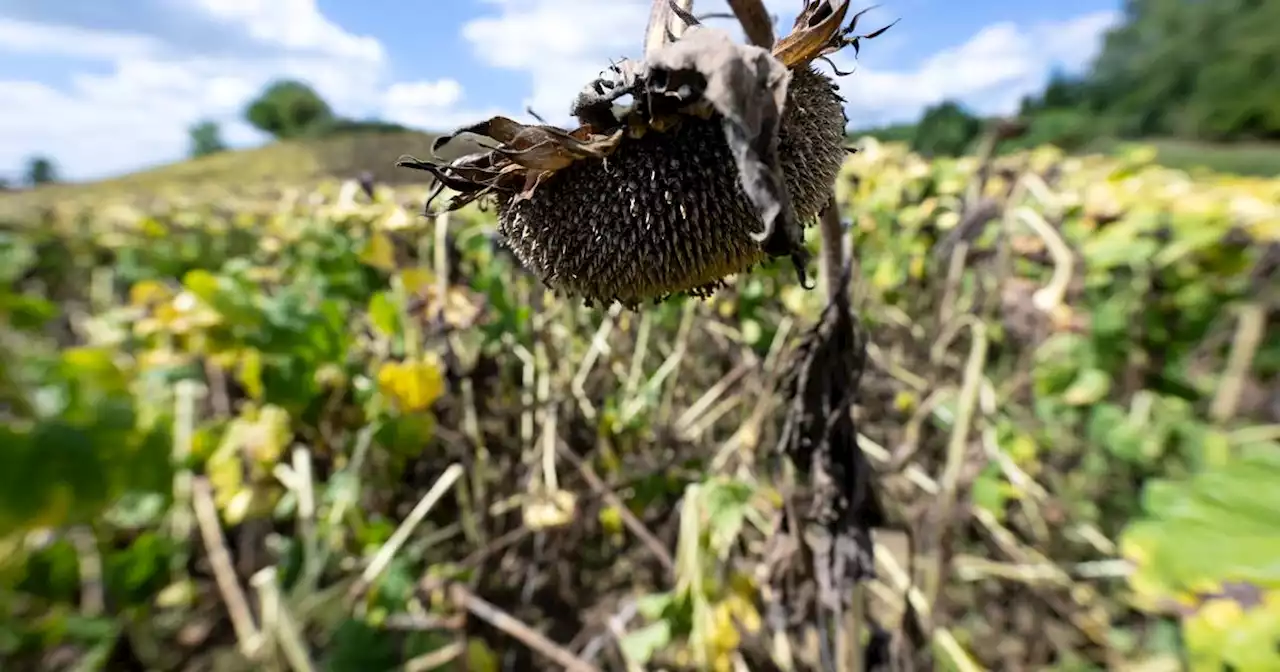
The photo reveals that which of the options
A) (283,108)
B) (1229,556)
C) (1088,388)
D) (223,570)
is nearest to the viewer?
(1229,556)

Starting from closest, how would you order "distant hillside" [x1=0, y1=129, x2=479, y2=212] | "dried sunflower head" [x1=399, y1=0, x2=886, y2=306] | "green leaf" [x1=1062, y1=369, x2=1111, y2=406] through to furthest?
1. "dried sunflower head" [x1=399, y1=0, x2=886, y2=306]
2. "green leaf" [x1=1062, y1=369, x2=1111, y2=406]
3. "distant hillside" [x1=0, y1=129, x2=479, y2=212]

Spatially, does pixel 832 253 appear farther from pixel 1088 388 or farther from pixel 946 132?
pixel 946 132

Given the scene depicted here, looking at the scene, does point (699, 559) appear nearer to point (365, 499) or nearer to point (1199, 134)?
point (365, 499)

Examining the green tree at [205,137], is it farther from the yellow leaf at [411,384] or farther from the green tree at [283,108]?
the yellow leaf at [411,384]

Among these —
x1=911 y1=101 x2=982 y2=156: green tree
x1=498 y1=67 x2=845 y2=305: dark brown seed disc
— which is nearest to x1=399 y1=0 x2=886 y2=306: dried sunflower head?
x1=498 y1=67 x2=845 y2=305: dark brown seed disc

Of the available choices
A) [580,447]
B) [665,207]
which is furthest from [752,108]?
[580,447]

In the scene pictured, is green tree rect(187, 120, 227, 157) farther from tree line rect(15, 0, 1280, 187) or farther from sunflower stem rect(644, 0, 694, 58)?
sunflower stem rect(644, 0, 694, 58)
